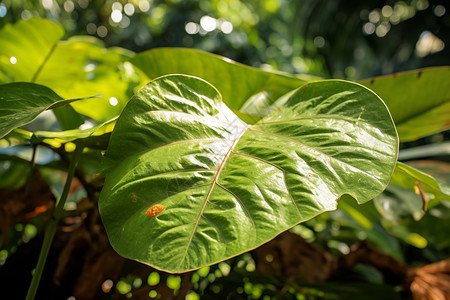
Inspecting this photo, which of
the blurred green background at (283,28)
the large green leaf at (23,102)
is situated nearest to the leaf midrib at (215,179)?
the large green leaf at (23,102)

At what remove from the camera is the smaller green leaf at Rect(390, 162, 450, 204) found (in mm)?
367

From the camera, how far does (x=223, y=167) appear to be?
312 millimetres

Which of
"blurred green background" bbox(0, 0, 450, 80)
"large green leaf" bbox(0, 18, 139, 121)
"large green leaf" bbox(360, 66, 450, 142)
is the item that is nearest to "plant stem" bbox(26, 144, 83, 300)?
"large green leaf" bbox(0, 18, 139, 121)

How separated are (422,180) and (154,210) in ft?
0.92

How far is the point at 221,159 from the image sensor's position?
32 centimetres

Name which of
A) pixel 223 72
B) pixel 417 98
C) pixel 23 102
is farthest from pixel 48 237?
pixel 417 98

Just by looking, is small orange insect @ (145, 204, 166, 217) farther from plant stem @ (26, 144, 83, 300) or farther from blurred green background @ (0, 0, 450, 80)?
blurred green background @ (0, 0, 450, 80)

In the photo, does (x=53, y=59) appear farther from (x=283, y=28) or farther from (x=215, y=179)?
(x=283, y=28)

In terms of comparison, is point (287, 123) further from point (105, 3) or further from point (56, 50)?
point (105, 3)

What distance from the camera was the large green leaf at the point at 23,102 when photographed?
0.35 m

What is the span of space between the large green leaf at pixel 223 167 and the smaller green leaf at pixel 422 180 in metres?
0.09

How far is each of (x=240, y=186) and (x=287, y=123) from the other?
0.37 ft

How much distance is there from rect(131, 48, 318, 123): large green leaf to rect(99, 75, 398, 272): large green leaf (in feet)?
0.60

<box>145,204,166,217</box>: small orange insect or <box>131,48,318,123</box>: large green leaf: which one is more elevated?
<box>145,204,166,217</box>: small orange insect
